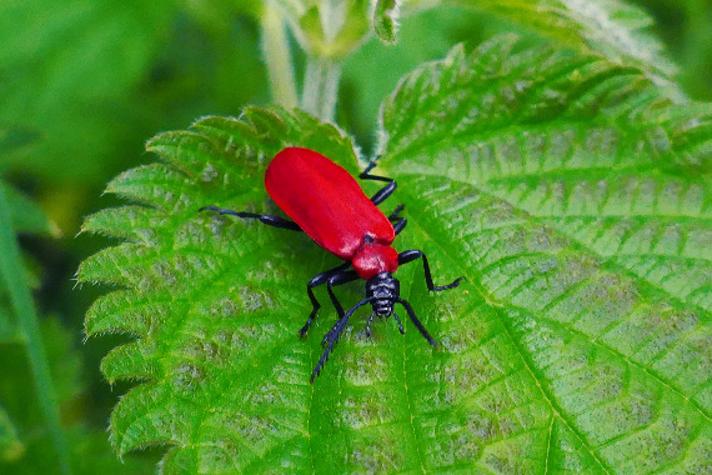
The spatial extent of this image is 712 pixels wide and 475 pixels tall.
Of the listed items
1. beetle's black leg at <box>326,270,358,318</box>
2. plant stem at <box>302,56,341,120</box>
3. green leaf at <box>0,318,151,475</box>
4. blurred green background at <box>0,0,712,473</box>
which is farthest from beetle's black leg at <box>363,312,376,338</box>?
green leaf at <box>0,318,151,475</box>

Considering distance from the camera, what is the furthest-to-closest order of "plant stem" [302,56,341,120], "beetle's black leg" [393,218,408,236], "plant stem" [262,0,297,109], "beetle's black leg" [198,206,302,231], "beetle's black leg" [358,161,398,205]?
"plant stem" [262,0,297,109], "plant stem" [302,56,341,120], "beetle's black leg" [358,161,398,205], "beetle's black leg" [393,218,408,236], "beetle's black leg" [198,206,302,231]

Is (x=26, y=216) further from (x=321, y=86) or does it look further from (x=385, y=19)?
(x=385, y=19)

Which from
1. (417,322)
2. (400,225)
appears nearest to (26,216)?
(400,225)

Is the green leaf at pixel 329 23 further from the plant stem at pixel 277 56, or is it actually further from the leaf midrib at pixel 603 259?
the leaf midrib at pixel 603 259

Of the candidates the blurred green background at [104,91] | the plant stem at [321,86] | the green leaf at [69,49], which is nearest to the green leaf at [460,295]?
the plant stem at [321,86]

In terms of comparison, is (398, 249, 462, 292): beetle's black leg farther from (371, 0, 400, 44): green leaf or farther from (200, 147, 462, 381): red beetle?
(371, 0, 400, 44): green leaf

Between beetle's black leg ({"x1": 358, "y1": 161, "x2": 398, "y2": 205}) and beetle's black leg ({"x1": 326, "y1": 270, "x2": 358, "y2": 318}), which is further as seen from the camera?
beetle's black leg ({"x1": 358, "y1": 161, "x2": 398, "y2": 205})

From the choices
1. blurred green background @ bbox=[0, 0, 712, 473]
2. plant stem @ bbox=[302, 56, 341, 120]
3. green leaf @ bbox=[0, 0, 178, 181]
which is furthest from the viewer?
green leaf @ bbox=[0, 0, 178, 181]
